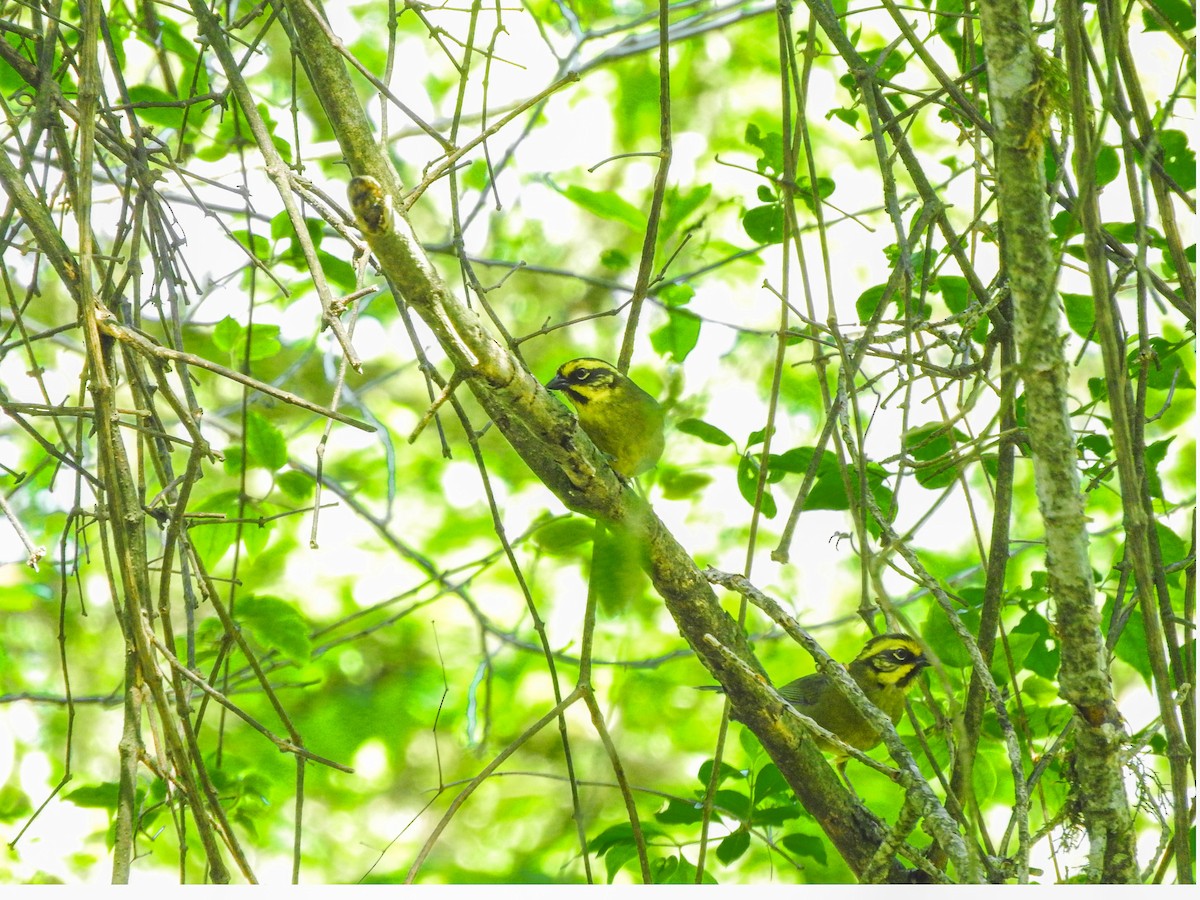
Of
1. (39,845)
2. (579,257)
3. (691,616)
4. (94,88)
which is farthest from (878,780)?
(579,257)

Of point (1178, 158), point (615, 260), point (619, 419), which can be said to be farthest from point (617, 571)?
point (615, 260)

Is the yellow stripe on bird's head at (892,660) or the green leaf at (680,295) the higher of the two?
the green leaf at (680,295)

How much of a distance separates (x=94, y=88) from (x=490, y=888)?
4.96ft

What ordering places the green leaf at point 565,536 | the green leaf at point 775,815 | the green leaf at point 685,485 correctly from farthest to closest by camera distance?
the green leaf at point 685,485, the green leaf at point 775,815, the green leaf at point 565,536

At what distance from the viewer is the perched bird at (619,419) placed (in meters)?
3.09

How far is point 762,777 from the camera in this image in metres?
2.28

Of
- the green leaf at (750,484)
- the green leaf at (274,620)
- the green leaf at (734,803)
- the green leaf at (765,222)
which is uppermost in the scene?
the green leaf at (765,222)

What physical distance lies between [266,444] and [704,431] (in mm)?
992

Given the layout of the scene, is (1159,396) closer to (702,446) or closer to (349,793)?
(702,446)

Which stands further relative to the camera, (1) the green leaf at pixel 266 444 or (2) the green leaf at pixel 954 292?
(1) the green leaf at pixel 266 444

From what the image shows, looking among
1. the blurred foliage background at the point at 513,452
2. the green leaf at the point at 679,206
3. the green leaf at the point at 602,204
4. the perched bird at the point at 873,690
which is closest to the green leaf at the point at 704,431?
the blurred foliage background at the point at 513,452

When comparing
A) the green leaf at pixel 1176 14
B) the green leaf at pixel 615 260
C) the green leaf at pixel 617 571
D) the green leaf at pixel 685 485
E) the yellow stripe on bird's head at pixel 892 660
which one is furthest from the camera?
the green leaf at pixel 615 260

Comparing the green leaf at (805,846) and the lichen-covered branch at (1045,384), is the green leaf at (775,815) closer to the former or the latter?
the green leaf at (805,846)

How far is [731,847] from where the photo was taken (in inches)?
85.3
